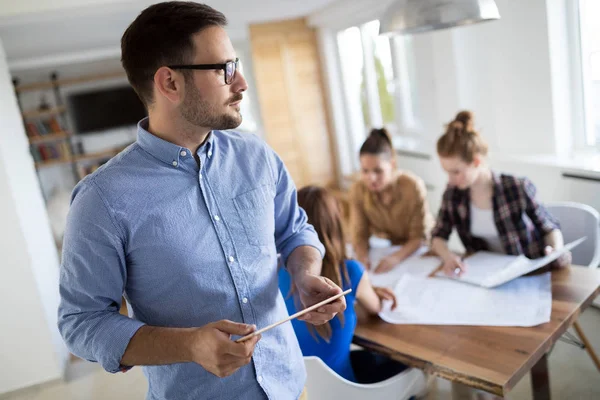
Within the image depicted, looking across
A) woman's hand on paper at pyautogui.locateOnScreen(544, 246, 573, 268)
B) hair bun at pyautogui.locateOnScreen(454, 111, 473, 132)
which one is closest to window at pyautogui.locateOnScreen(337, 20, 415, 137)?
hair bun at pyautogui.locateOnScreen(454, 111, 473, 132)

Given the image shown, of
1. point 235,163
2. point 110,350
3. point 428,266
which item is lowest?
point 428,266

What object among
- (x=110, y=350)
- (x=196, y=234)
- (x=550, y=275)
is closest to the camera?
(x=110, y=350)

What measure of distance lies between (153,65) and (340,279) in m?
0.94

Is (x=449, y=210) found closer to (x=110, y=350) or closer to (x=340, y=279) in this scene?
(x=340, y=279)

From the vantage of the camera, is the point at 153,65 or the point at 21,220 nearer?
the point at 153,65

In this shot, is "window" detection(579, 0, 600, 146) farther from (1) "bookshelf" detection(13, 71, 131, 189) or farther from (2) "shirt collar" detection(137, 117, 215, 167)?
(1) "bookshelf" detection(13, 71, 131, 189)

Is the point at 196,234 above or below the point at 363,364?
above

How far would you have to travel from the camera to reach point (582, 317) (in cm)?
290

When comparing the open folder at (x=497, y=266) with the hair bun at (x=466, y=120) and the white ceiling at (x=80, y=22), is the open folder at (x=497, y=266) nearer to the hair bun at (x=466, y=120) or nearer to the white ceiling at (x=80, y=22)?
the hair bun at (x=466, y=120)

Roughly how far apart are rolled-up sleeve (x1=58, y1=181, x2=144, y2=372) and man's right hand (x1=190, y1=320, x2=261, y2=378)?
145mm

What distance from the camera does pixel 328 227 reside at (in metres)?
1.77

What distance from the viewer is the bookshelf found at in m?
6.80

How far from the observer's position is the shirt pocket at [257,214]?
113 centimetres

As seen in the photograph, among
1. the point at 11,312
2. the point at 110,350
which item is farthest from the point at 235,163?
the point at 11,312
